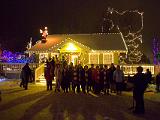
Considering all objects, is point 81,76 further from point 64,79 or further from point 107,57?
point 107,57

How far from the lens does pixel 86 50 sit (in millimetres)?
38781

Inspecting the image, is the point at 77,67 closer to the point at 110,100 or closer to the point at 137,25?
Result: the point at 110,100

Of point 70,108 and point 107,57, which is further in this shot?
point 107,57

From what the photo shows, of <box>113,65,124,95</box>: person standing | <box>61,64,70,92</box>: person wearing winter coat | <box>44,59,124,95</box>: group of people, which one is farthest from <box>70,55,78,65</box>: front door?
<box>113,65,124,95</box>: person standing

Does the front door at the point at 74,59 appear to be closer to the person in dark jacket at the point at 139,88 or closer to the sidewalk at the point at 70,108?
the sidewalk at the point at 70,108

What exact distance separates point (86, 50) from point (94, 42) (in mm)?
3413

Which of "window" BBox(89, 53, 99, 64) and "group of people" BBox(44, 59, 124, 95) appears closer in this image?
"group of people" BBox(44, 59, 124, 95)

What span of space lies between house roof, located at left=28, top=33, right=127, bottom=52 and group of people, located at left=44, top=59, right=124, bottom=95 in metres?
14.2

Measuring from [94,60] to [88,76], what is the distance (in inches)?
628

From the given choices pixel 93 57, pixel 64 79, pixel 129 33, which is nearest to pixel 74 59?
pixel 93 57

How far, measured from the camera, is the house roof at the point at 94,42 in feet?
132

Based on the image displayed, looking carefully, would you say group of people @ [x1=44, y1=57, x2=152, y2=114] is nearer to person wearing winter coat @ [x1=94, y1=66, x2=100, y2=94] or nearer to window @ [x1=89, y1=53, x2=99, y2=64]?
person wearing winter coat @ [x1=94, y1=66, x2=100, y2=94]

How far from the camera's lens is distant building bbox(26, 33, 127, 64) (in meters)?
38.8

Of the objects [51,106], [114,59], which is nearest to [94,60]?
[114,59]
